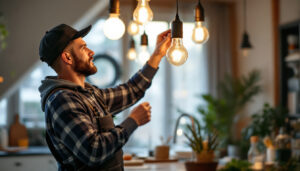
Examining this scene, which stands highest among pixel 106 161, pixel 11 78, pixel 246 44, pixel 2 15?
pixel 2 15

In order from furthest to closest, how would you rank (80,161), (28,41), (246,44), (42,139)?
(42,139) → (246,44) → (28,41) → (80,161)

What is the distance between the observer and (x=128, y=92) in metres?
2.46

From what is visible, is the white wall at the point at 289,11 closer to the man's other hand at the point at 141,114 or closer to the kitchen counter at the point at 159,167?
the kitchen counter at the point at 159,167

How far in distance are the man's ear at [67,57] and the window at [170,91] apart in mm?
4070

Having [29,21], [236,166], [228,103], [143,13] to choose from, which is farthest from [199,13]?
[228,103]

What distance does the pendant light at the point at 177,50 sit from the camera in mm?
1898

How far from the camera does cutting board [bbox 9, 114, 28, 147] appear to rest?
5.18 m

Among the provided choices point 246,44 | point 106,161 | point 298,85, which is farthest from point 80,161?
point 298,85

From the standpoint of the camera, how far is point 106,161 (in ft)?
6.04

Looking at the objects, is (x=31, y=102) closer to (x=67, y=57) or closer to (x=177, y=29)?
(x=67, y=57)

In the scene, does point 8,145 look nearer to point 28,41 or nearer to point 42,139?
point 42,139

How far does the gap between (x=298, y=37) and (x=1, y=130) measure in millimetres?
3928

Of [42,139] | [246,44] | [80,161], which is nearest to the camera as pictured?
[80,161]

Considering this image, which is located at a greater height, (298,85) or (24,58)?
(24,58)
